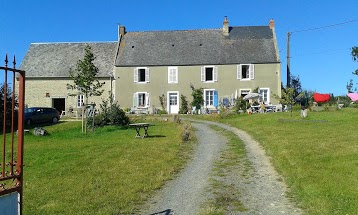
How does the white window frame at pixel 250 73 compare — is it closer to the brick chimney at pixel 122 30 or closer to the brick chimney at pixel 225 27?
the brick chimney at pixel 225 27

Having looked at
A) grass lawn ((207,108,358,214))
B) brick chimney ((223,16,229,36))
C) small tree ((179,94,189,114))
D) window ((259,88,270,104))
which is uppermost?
brick chimney ((223,16,229,36))

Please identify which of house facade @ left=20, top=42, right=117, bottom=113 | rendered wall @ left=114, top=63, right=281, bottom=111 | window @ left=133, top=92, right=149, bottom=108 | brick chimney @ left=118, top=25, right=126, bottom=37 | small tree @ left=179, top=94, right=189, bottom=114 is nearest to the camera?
rendered wall @ left=114, top=63, right=281, bottom=111

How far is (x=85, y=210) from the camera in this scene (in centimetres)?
646

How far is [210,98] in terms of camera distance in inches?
1478

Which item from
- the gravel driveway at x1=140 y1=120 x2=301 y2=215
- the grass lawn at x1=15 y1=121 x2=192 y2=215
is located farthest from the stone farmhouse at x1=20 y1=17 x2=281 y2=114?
the gravel driveway at x1=140 y1=120 x2=301 y2=215

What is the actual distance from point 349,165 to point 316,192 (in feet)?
9.01

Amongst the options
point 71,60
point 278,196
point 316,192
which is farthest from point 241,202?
point 71,60

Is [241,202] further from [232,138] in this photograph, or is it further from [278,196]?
[232,138]

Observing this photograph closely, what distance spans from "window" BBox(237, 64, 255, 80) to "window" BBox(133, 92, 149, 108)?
8.68 meters

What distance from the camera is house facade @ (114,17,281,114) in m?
36.9

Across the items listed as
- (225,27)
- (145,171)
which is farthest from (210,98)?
(145,171)

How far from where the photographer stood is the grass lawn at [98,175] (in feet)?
22.4

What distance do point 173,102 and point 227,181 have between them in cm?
2958

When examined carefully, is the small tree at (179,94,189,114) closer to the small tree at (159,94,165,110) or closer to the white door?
the white door
